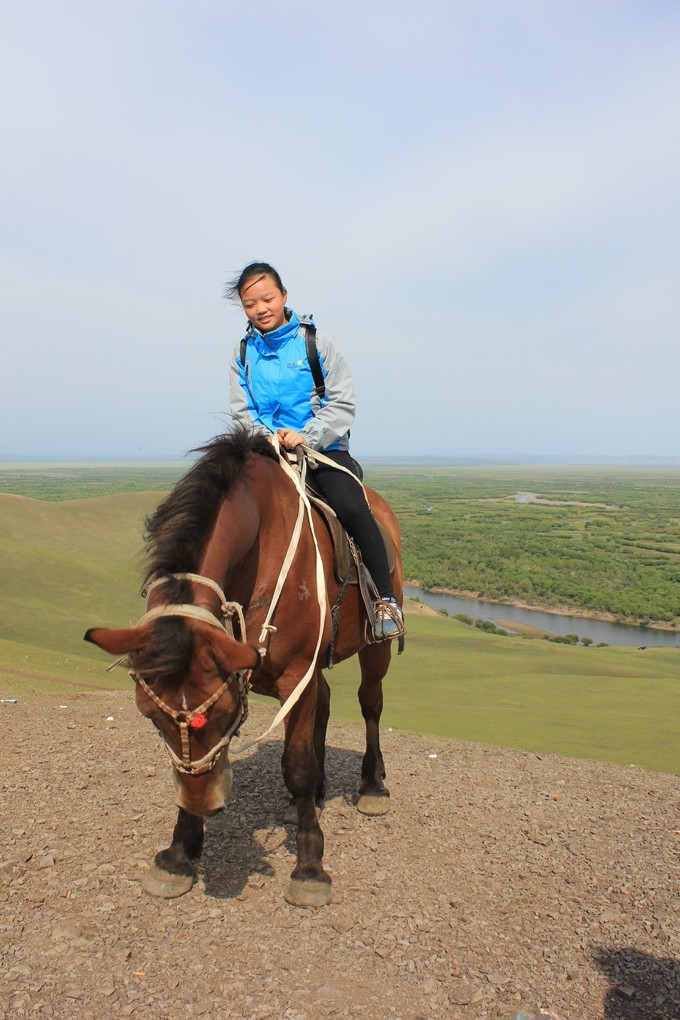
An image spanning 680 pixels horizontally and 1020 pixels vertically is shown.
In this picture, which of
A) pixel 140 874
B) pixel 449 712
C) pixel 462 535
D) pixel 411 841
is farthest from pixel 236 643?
pixel 462 535

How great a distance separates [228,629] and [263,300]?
2504 mm

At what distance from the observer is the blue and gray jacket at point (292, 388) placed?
16.5 ft

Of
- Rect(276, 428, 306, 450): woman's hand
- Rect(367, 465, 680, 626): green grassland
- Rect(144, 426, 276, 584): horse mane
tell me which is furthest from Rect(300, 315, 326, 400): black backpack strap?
Rect(367, 465, 680, 626): green grassland

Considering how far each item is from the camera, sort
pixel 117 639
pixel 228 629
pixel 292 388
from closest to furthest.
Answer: pixel 117 639, pixel 228 629, pixel 292 388

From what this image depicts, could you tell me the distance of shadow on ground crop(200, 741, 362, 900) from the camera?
15.6 ft

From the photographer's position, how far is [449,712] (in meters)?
12.3

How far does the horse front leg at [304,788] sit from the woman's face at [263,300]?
2636mm

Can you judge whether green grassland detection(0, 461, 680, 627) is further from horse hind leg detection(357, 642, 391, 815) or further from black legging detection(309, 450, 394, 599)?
black legging detection(309, 450, 394, 599)

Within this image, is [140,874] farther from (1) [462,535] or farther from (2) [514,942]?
(1) [462,535]

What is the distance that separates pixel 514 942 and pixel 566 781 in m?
3.19

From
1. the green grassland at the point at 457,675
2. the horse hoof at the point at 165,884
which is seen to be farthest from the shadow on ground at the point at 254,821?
the green grassland at the point at 457,675

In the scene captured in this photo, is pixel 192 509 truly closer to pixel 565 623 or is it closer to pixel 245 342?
pixel 245 342

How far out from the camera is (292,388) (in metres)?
5.16

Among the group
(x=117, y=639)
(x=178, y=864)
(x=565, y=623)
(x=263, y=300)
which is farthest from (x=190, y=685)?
(x=565, y=623)
